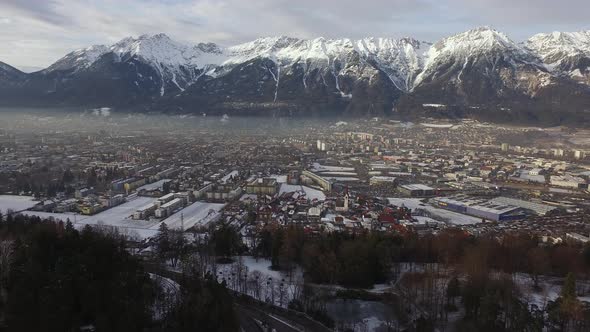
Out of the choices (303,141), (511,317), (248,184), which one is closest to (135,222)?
(248,184)

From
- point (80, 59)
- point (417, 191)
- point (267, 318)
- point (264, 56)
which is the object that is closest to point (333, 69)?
point (264, 56)

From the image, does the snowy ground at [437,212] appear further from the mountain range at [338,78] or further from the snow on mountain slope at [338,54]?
the snow on mountain slope at [338,54]

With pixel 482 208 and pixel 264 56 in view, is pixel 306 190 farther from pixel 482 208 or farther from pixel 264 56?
pixel 264 56

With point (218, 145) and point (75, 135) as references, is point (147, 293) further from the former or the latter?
point (75, 135)

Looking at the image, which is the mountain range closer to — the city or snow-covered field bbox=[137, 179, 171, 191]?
the city

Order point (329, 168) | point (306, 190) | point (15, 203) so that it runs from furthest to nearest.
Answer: point (329, 168) → point (306, 190) → point (15, 203)

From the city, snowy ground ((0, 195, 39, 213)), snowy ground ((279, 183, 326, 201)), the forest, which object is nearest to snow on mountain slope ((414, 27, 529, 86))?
the city

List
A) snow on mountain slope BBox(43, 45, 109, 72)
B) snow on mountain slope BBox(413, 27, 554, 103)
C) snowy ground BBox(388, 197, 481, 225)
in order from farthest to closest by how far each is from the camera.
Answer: snow on mountain slope BBox(43, 45, 109, 72) → snow on mountain slope BBox(413, 27, 554, 103) → snowy ground BBox(388, 197, 481, 225)
